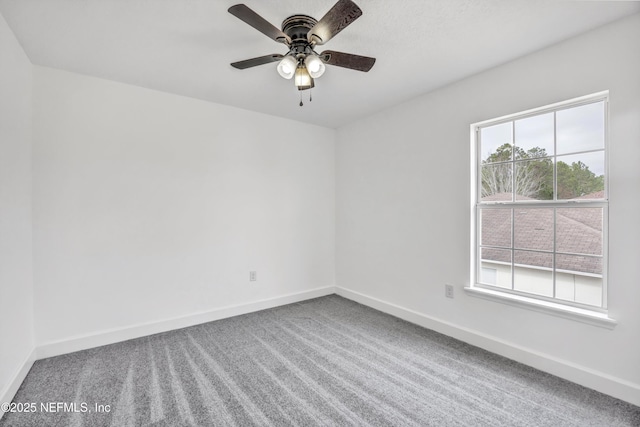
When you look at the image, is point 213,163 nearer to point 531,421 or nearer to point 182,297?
point 182,297

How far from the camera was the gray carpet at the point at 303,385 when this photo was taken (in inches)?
69.5

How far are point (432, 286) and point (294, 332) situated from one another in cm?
154

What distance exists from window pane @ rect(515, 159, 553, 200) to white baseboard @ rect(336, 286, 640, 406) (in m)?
1.26

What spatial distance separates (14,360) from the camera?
2014 mm

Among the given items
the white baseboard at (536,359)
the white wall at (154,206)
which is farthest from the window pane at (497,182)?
the white wall at (154,206)

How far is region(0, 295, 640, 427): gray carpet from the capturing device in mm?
1765

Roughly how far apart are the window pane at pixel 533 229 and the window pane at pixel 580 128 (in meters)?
0.51

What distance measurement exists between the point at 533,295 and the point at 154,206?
361cm

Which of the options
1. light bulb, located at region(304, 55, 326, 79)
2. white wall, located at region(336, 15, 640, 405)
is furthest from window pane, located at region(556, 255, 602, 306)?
light bulb, located at region(304, 55, 326, 79)

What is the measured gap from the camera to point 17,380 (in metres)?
2.02

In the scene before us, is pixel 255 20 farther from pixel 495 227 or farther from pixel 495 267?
pixel 495 267

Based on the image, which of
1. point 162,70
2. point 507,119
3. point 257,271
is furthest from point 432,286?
point 162,70

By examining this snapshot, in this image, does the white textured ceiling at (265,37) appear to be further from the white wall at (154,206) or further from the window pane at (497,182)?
the window pane at (497,182)

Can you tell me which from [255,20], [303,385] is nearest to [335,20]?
[255,20]
